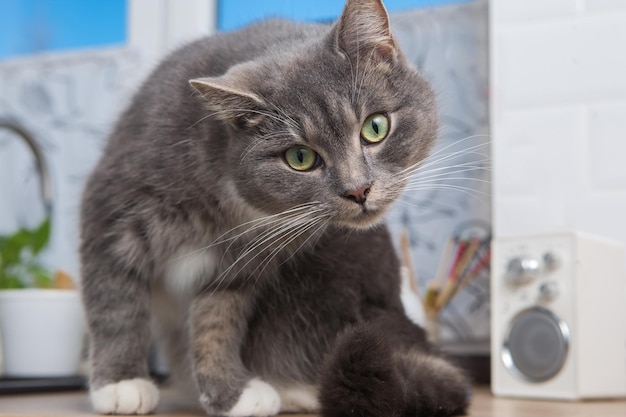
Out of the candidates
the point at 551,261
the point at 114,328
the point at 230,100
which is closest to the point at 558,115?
the point at 551,261

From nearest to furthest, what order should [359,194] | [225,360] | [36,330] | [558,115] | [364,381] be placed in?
[364,381] → [359,194] → [225,360] → [36,330] → [558,115]

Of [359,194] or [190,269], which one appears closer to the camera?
[359,194]

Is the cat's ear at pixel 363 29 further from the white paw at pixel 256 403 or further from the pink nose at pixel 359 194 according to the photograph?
the white paw at pixel 256 403

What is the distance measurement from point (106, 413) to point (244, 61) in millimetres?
544

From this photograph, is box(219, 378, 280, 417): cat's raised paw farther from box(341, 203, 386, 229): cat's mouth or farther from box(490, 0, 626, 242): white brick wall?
box(490, 0, 626, 242): white brick wall

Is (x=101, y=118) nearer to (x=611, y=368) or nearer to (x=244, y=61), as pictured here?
(x=244, y=61)

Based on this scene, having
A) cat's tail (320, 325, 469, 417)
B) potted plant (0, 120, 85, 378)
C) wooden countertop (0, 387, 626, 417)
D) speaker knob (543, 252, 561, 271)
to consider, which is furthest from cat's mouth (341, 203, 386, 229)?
potted plant (0, 120, 85, 378)

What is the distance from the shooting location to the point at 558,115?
164 cm

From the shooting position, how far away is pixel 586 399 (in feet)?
4.22

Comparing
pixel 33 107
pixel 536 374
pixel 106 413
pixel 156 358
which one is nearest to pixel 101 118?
pixel 33 107

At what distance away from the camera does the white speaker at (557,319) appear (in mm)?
1276

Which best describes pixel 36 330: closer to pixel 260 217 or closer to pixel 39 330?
pixel 39 330

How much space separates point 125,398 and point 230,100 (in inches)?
17.0

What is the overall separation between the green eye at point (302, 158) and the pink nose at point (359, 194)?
0.07 metres
